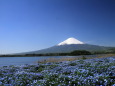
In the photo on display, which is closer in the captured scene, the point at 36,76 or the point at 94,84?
the point at 94,84

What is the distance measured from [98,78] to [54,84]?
123 centimetres

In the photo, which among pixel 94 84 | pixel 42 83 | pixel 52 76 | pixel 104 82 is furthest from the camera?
pixel 52 76

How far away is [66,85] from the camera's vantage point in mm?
4371

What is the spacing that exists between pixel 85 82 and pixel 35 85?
1374 mm

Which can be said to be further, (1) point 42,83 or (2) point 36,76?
(2) point 36,76

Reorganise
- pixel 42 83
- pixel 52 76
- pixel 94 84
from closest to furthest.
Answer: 1. pixel 94 84
2. pixel 42 83
3. pixel 52 76

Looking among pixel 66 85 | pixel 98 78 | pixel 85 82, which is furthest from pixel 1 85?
pixel 98 78

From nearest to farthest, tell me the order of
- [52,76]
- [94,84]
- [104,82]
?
[94,84], [104,82], [52,76]

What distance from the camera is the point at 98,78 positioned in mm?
4605

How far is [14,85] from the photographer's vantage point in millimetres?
4867

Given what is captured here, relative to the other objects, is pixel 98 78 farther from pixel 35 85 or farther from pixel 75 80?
pixel 35 85

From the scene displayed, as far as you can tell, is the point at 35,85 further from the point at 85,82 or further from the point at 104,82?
the point at 104,82

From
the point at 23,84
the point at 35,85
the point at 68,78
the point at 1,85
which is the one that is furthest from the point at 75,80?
the point at 1,85

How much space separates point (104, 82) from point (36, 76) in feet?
8.45
